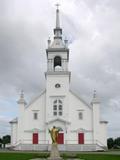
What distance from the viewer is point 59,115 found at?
183 ft

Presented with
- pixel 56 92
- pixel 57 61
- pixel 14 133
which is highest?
pixel 57 61

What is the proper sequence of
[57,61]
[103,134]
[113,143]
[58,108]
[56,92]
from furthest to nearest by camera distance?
[113,143], [57,61], [56,92], [58,108], [103,134]

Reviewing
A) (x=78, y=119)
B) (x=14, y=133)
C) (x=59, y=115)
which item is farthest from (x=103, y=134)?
(x=14, y=133)

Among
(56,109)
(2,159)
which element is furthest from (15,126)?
(2,159)

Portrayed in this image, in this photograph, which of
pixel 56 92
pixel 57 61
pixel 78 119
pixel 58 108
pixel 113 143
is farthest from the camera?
pixel 113 143

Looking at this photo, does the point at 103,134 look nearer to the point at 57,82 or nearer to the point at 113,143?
the point at 57,82

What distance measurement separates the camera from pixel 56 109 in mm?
56094

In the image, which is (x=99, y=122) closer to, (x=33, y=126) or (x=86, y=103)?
(x=86, y=103)

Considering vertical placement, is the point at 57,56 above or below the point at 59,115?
above

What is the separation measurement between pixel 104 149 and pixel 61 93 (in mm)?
10626

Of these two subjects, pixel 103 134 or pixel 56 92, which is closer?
pixel 103 134

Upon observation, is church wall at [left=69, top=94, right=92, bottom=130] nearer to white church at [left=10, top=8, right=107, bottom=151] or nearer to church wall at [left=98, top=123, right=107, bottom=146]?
white church at [left=10, top=8, right=107, bottom=151]

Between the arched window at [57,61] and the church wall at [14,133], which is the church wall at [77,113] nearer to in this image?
the arched window at [57,61]

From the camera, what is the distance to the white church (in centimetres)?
5512
